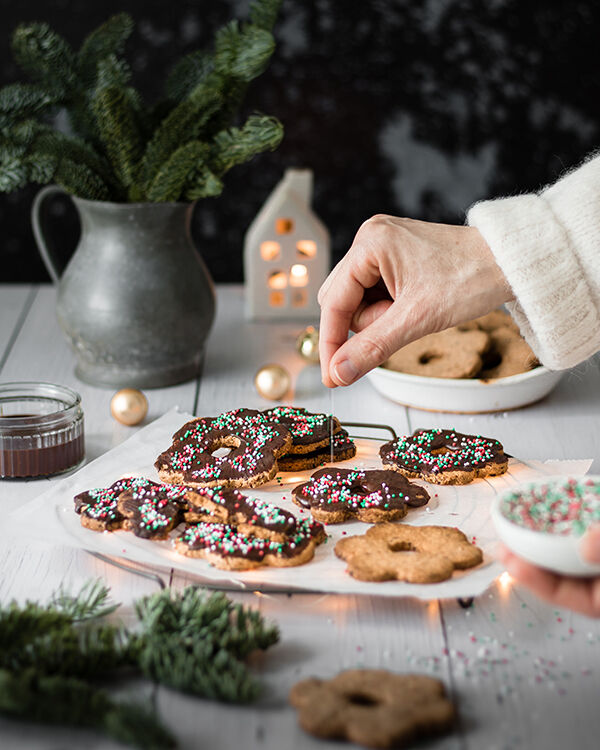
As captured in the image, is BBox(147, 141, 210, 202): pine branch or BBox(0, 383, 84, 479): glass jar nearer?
BBox(0, 383, 84, 479): glass jar

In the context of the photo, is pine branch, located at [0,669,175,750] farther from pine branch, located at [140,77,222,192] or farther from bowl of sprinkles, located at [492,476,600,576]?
pine branch, located at [140,77,222,192]

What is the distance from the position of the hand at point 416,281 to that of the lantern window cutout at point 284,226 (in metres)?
0.82

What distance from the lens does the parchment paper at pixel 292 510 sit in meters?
1.03

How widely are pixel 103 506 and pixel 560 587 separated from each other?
56 cm

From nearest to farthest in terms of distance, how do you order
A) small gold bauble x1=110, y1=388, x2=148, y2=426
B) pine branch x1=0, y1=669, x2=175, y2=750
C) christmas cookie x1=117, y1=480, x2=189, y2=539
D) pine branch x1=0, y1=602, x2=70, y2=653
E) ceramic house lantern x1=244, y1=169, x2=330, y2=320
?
pine branch x1=0, y1=669, x2=175, y2=750
pine branch x1=0, y1=602, x2=70, y2=653
christmas cookie x1=117, y1=480, x2=189, y2=539
small gold bauble x1=110, y1=388, x2=148, y2=426
ceramic house lantern x1=244, y1=169, x2=330, y2=320

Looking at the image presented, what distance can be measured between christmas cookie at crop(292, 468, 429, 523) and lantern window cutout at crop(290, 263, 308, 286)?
0.91 m

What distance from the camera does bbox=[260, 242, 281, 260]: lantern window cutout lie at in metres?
2.09

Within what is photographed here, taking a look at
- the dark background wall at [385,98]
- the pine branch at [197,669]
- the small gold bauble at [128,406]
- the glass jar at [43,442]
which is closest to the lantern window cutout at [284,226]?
the dark background wall at [385,98]

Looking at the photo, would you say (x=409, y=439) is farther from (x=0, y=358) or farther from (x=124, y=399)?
(x=0, y=358)

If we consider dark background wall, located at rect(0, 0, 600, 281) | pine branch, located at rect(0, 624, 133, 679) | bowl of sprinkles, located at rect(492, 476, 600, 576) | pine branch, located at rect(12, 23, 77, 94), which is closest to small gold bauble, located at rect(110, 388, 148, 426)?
pine branch, located at rect(12, 23, 77, 94)

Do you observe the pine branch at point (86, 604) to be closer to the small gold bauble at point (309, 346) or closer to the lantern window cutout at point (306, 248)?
the small gold bauble at point (309, 346)

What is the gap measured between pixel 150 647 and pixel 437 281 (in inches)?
22.7

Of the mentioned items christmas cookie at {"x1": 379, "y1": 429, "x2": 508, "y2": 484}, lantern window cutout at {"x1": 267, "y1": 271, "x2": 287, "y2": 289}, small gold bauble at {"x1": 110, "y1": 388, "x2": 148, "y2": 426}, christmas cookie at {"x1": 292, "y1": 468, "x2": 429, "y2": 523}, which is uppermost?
christmas cookie at {"x1": 292, "y1": 468, "x2": 429, "y2": 523}

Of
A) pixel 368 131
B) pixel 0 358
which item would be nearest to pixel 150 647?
pixel 0 358
